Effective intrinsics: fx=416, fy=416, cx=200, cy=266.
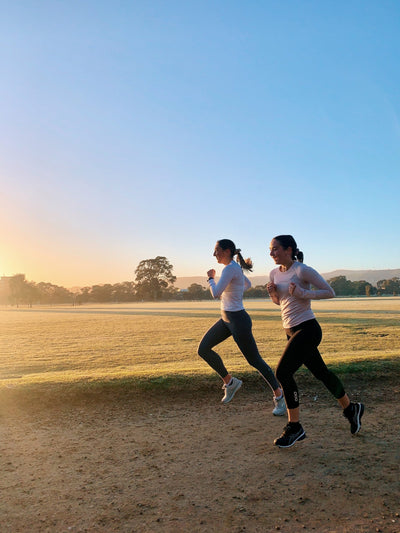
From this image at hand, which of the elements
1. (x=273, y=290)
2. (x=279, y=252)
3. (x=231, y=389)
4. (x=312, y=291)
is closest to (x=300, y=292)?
(x=312, y=291)

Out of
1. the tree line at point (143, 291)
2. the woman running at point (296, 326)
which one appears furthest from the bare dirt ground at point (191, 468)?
the tree line at point (143, 291)

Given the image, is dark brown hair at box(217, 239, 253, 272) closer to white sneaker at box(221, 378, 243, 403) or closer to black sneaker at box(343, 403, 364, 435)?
white sneaker at box(221, 378, 243, 403)

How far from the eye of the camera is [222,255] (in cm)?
650

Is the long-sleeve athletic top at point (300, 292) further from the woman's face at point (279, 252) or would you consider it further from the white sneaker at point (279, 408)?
the white sneaker at point (279, 408)

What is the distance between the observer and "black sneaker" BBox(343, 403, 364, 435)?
521 cm

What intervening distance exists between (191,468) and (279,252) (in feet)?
8.83

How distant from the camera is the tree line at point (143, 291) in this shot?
104250mm

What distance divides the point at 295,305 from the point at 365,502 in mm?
2237

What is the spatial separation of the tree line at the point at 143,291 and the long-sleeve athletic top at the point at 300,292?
9375cm

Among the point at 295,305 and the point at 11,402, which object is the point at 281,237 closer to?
the point at 295,305

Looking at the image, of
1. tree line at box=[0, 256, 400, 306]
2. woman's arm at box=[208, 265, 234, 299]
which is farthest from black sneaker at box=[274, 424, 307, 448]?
tree line at box=[0, 256, 400, 306]

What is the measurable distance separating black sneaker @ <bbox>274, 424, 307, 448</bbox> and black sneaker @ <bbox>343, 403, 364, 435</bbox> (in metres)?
0.70

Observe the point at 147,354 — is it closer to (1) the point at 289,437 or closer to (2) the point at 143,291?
(1) the point at 289,437

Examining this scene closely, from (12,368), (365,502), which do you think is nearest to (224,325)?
(365,502)
